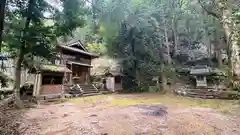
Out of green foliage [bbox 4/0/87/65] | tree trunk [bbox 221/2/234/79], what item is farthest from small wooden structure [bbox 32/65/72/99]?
tree trunk [bbox 221/2/234/79]

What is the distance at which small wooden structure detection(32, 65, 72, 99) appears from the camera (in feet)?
45.7

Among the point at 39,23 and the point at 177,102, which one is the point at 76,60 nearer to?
the point at 39,23

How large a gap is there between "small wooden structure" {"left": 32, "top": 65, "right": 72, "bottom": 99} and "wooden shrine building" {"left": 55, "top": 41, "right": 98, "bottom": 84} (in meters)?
3.20

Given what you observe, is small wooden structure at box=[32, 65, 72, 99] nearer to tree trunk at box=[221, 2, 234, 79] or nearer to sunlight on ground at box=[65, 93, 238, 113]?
sunlight on ground at box=[65, 93, 238, 113]

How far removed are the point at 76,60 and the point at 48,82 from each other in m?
6.17

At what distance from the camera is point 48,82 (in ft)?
52.5

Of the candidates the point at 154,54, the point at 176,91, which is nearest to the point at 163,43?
the point at 154,54

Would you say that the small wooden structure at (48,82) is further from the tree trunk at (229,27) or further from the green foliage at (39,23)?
the tree trunk at (229,27)

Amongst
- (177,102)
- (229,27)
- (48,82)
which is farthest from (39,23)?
(229,27)

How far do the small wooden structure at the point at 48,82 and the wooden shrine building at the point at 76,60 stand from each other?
126 inches

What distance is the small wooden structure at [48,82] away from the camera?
13.9 metres

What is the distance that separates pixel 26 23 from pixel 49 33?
132 cm

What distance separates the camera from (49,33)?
10859 mm

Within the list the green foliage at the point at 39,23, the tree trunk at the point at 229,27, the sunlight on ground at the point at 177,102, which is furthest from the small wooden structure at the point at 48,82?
the tree trunk at the point at 229,27
